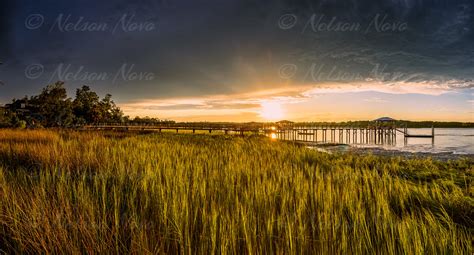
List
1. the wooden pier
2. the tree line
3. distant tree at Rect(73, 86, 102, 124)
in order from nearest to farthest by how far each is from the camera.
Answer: the tree line < the wooden pier < distant tree at Rect(73, 86, 102, 124)

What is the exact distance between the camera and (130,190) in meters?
4.37

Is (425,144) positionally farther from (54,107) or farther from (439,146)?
(54,107)

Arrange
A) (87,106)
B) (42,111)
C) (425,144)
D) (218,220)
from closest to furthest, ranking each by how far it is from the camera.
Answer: (218,220) < (42,111) < (425,144) < (87,106)

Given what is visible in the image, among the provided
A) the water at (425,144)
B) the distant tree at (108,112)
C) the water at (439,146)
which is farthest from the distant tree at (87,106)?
the water at (439,146)

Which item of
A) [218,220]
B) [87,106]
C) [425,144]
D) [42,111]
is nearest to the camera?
[218,220]

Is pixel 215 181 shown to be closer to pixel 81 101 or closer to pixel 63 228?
pixel 63 228

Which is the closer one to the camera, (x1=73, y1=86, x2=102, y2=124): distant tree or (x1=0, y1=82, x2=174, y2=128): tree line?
(x1=0, y1=82, x2=174, y2=128): tree line

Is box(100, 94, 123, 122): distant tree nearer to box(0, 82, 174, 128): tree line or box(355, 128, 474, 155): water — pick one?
box(0, 82, 174, 128): tree line

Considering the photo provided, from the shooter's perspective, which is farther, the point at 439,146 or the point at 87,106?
the point at 87,106

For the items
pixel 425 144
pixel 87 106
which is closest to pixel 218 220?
pixel 425 144

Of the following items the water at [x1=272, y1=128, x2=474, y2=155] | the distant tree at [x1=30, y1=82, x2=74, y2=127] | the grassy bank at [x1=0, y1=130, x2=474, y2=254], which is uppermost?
the distant tree at [x1=30, y1=82, x2=74, y2=127]

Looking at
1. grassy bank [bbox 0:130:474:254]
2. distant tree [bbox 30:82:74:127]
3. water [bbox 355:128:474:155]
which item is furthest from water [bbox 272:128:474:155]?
distant tree [bbox 30:82:74:127]

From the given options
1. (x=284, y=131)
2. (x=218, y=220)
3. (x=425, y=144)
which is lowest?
(x=425, y=144)

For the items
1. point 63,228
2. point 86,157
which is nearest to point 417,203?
point 63,228
